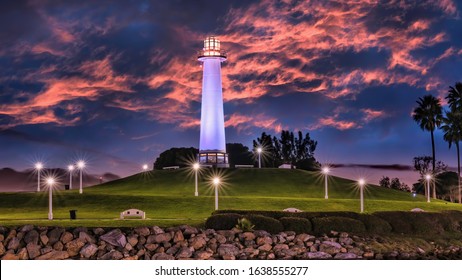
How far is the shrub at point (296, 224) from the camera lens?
43125mm

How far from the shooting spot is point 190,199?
6881 centimetres

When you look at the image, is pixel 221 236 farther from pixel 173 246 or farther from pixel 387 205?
pixel 387 205

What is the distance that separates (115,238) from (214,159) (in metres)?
67.5

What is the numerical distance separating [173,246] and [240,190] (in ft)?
156

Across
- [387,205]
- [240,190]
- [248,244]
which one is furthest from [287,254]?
[240,190]

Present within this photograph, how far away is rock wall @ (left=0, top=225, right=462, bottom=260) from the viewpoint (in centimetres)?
3841

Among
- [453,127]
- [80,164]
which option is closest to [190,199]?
[80,164]

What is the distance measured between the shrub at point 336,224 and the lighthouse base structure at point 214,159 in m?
61.7

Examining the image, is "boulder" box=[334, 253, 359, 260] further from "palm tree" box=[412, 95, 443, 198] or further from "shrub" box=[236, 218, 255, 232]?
"palm tree" box=[412, 95, 443, 198]

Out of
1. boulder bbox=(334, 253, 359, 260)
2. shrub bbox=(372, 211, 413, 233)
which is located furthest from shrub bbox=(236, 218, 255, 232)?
shrub bbox=(372, 211, 413, 233)

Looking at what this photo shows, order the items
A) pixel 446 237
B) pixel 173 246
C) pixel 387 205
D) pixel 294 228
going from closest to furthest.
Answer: pixel 173 246
pixel 294 228
pixel 446 237
pixel 387 205

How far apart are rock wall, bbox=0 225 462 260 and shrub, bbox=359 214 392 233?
3.43 m

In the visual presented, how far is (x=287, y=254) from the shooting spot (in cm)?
3981
